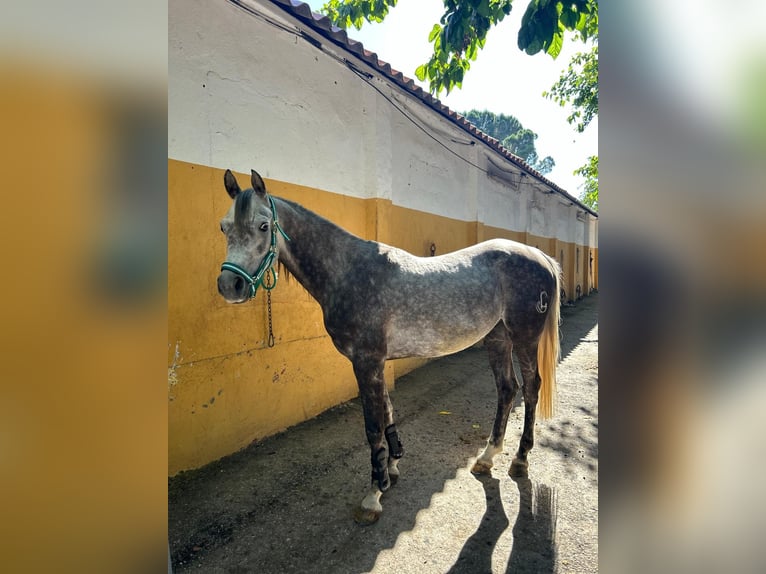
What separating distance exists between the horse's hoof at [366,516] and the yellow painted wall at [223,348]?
4.53 feet

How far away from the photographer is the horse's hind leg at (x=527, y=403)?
287 cm

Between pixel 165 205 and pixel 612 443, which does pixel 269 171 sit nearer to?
pixel 165 205

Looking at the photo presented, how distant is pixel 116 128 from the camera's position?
1.61ft

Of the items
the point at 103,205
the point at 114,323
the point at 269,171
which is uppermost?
the point at 269,171

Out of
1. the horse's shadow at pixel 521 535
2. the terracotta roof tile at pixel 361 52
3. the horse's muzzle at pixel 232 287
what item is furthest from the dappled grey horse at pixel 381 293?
the terracotta roof tile at pixel 361 52

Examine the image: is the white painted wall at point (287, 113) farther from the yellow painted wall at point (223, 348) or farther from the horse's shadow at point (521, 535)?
the horse's shadow at point (521, 535)

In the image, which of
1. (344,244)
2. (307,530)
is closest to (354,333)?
(344,244)

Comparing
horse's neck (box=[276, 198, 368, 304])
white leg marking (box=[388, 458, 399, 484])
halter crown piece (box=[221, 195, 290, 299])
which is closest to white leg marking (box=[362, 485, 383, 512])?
white leg marking (box=[388, 458, 399, 484])

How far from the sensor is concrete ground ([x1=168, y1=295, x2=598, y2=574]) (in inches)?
80.6

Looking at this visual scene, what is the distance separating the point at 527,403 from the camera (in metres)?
3.02

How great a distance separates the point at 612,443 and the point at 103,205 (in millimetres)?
762

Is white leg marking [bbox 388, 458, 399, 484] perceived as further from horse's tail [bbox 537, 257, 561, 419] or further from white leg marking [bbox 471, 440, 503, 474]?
horse's tail [bbox 537, 257, 561, 419]

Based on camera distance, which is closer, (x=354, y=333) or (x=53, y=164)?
(x=53, y=164)

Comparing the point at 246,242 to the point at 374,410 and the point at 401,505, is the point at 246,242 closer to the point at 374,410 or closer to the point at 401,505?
the point at 374,410
